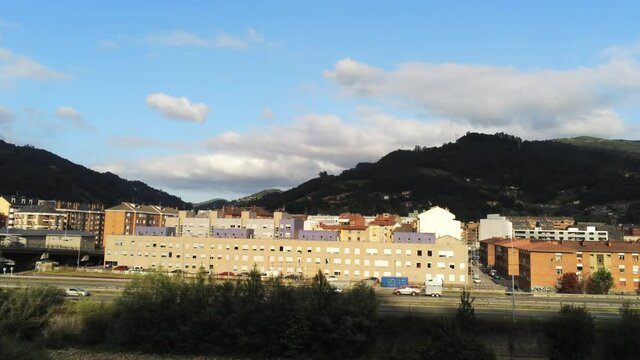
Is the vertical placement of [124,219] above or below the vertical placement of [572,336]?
above

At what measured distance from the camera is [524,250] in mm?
89438

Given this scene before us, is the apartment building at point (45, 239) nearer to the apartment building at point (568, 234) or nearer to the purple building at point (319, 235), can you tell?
the purple building at point (319, 235)

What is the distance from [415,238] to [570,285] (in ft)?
85.6

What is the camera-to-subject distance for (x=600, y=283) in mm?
76375

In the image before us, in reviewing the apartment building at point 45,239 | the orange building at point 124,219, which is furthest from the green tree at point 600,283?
the apartment building at point 45,239

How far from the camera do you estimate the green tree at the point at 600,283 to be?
76.2 meters

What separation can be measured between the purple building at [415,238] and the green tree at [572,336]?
167ft

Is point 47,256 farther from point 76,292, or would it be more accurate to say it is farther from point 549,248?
point 549,248

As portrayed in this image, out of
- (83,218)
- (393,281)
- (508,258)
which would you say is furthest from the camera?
(83,218)

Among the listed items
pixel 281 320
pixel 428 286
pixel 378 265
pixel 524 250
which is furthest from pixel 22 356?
pixel 524 250

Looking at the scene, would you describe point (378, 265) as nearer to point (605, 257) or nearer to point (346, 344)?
point (605, 257)

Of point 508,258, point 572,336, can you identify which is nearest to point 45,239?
point 508,258

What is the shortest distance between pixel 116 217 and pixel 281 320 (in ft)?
391

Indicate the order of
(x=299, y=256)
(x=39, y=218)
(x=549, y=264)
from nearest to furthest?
(x=549, y=264) < (x=299, y=256) < (x=39, y=218)
